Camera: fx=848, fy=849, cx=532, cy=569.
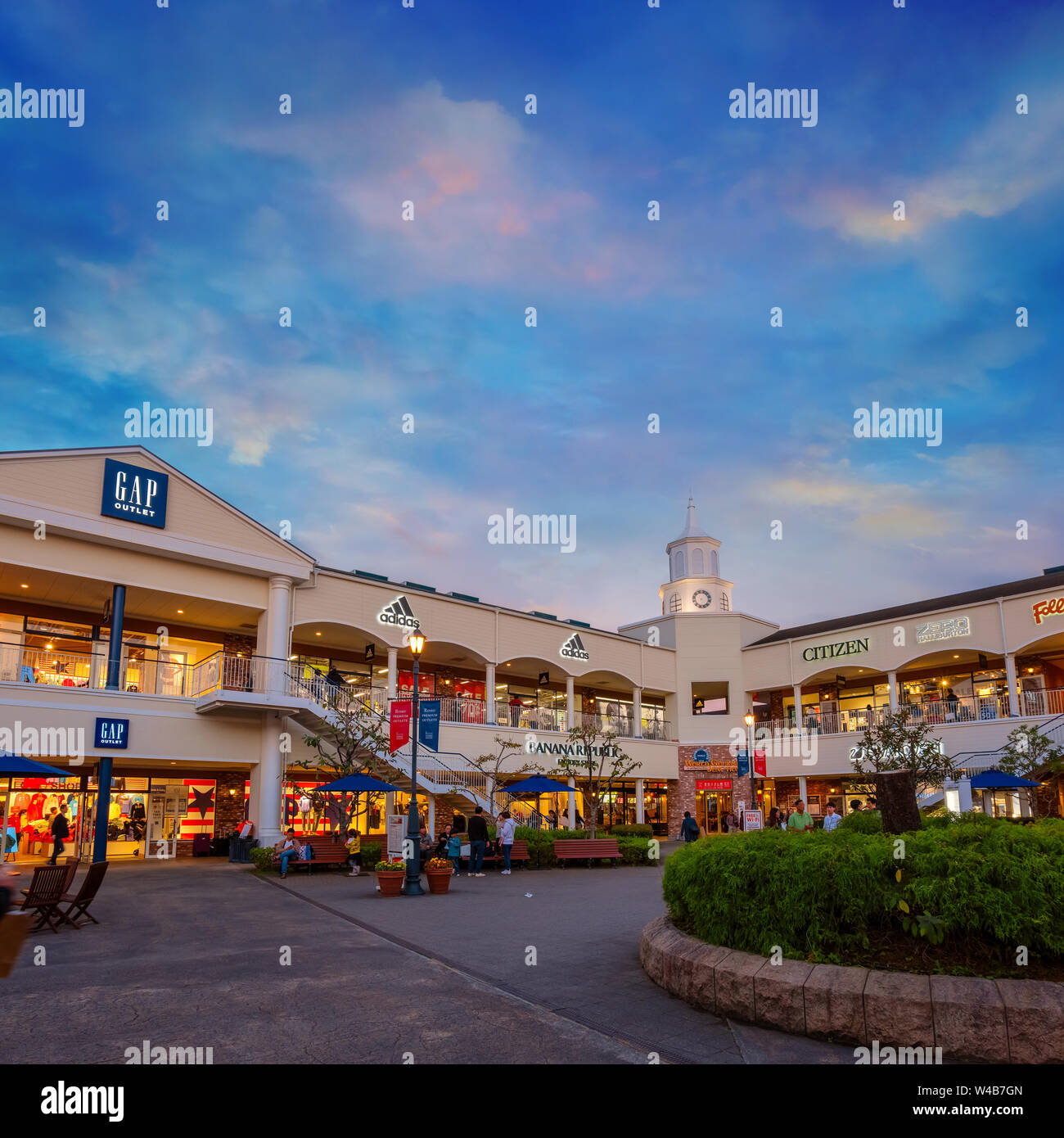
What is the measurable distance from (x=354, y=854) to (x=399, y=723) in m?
5.17

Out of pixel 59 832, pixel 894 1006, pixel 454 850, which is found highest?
pixel 894 1006

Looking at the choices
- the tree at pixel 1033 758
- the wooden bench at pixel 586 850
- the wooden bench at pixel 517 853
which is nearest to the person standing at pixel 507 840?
the wooden bench at pixel 517 853

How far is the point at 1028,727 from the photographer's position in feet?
98.0

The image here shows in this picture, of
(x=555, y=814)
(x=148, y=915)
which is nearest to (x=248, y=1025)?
(x=148, y=915)

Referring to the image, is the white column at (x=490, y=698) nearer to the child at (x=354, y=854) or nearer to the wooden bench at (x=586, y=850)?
the child at (x=354, y=854)

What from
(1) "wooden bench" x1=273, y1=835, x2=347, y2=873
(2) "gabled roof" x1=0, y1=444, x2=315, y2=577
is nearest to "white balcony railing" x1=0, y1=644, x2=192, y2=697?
(2) "gabled roof" x1=0, y1=444, x2=315, y2=577

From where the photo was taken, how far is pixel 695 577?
46.8 m

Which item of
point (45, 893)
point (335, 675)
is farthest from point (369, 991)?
point (335, 675)

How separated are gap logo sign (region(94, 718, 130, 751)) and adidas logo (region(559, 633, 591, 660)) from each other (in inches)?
704

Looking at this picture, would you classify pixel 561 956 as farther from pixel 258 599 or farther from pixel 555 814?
pixel 555 814

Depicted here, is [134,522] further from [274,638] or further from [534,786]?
[534,786]

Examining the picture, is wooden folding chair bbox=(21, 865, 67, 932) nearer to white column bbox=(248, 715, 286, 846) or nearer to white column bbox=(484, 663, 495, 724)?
white column bbox=(248, 715, 286, 846)

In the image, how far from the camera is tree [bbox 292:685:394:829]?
24.4m
